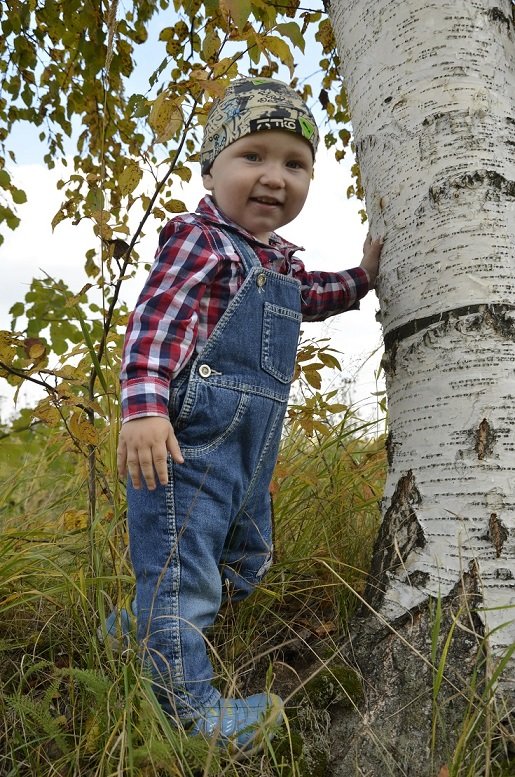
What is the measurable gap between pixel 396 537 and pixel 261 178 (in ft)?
2.94

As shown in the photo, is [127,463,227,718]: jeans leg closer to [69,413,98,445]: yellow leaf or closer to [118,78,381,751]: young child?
[118,78,381,751]: young child

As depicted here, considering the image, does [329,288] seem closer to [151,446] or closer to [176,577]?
[151,446]

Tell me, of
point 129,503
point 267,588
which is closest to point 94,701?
point 129,503

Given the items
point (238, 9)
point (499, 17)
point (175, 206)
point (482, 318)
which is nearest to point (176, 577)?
point (482, 318)

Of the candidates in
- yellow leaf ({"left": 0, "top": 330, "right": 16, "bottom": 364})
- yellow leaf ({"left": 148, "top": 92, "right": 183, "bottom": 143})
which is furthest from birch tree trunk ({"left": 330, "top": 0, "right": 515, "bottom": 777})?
yellow leaf ({"left": 0, "top": 330, "right": 16, "bottom": 364})

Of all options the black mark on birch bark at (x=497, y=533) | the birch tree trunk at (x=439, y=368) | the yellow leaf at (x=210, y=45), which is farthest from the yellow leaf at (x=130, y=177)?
the black mark on birch bark at (x=497, y=533)

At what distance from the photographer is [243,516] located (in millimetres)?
1879

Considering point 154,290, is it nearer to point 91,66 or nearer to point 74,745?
point 74,745

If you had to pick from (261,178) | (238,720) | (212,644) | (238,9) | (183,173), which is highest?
(238,9)

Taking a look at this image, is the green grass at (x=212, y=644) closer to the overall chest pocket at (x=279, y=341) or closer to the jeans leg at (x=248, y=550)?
the jeans leg at (x=248, y=550)

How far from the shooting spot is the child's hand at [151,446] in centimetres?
155

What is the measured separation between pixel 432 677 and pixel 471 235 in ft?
3.06

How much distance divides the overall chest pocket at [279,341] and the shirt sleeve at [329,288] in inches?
8.5

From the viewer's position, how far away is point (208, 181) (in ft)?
6.38
